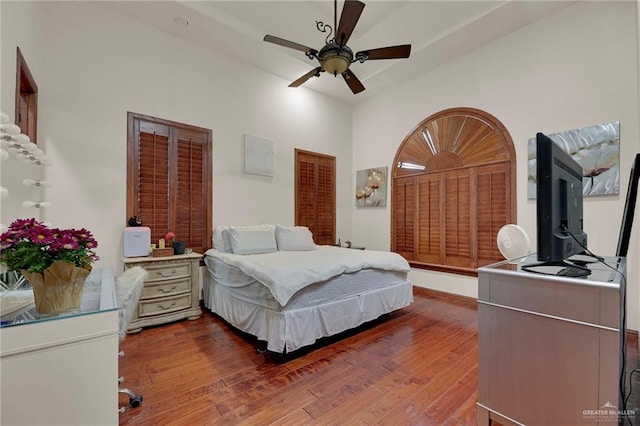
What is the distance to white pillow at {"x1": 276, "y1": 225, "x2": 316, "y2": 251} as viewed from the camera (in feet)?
12.5

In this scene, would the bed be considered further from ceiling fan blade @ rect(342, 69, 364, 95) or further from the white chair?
ceiling fan blade @ rect(342, 69, 364, 95)

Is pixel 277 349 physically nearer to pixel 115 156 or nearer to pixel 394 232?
pixel 115 156

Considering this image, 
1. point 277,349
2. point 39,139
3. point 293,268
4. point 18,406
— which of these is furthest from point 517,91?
point 39,139

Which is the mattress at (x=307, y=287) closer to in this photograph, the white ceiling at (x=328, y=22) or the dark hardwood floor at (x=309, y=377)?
the dark hardwood floor at (x=309, y=377)

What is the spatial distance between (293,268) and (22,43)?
2822 mm

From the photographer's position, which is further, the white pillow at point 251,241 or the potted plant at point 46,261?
the white pillow at point 251,241

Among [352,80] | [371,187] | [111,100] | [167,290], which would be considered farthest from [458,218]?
[111,100]

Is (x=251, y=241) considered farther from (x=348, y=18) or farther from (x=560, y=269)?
(x=560, y=269)

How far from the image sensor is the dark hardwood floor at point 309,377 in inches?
63.1

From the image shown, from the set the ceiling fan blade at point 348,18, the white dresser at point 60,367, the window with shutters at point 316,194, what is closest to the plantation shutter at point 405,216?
the window with shutters at point 316,194

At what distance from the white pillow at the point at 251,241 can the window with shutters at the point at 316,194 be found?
109cm

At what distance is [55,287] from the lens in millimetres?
1081

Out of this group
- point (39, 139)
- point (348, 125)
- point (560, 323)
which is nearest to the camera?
point (560, 323)

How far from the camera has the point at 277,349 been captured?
7.01ft
